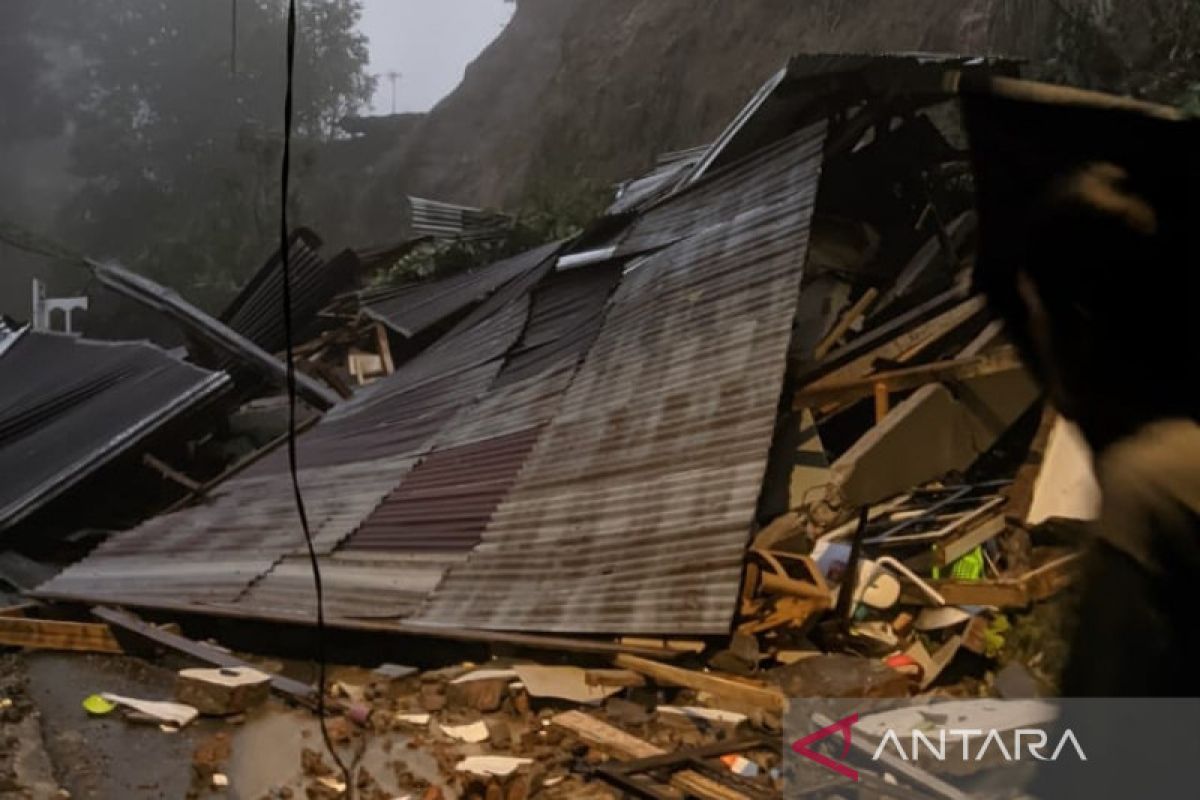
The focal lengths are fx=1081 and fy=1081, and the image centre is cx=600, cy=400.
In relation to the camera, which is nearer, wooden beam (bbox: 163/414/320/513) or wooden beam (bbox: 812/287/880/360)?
wooden beam (bbox: 812/287/880/360)

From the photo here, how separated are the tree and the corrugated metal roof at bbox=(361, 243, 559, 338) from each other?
14.7 metres

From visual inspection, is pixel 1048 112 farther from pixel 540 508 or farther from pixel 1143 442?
pixel 540 508

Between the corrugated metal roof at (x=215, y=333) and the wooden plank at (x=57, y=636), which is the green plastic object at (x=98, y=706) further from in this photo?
the corrugated metal roof at (x=215, y=333)

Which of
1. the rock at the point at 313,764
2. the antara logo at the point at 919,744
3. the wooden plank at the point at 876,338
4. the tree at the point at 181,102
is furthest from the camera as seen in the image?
the tree at the point at 181,102

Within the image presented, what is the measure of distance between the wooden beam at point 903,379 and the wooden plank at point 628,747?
2.86 m

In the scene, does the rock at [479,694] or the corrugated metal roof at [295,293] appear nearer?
the rock at [479,694]

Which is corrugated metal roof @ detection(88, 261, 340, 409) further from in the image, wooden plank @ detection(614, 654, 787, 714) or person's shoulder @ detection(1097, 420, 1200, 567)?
person's shoulder @ detection(1097, 420, 1200, 567)

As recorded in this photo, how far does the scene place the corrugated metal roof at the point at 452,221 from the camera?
15.5 m

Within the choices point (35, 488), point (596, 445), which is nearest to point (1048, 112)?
point (596, 445)

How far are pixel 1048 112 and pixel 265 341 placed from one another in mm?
12881

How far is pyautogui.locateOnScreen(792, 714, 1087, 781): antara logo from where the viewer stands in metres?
2.77

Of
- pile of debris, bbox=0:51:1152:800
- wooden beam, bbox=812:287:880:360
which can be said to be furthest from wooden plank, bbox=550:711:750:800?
wooden beam, bbox=812:287:880:360

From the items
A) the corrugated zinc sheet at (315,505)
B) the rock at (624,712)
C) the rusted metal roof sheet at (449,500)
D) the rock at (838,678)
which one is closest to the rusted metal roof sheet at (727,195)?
the corrugated zinc sheet at (315,505)

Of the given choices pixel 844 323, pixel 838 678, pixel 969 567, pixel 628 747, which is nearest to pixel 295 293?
pixel 844 323
